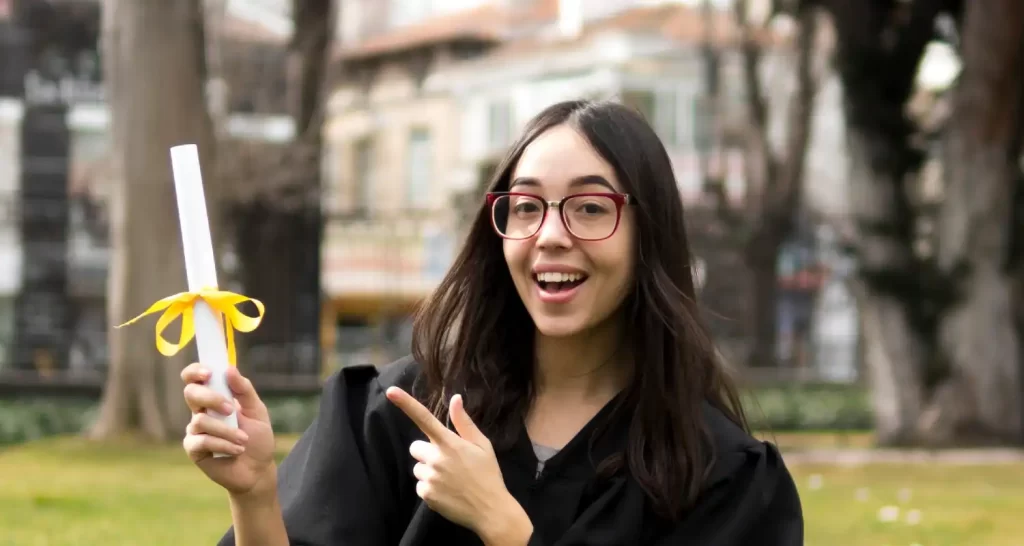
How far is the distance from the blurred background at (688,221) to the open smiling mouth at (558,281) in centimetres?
49

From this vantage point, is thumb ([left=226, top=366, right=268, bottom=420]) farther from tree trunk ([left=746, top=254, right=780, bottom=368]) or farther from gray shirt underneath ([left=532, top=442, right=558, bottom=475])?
tree trunk ([left=746, top=254, right=780, bottom=368])

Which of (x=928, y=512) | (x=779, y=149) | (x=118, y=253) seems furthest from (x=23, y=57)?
(x=928, y=512)

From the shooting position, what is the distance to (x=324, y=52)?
1973 centimetres

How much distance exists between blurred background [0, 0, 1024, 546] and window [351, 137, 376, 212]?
354 centimetres

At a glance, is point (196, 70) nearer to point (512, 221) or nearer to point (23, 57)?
point (512, 221)

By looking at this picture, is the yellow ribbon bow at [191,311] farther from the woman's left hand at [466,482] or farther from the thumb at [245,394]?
the woman's left hand at [466,482]

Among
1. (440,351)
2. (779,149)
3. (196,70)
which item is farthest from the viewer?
(779,149)

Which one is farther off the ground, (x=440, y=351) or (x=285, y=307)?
(x=440, y=351)

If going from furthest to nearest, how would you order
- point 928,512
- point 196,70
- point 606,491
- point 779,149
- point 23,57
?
point 779,149, point 23,57, point 196,70, point 928,512, point 606,491

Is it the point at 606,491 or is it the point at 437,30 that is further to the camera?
the point at 437,30

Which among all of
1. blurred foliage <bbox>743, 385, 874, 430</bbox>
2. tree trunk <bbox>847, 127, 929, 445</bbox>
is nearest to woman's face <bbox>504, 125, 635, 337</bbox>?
tree trunk <bbox>847, 127, 929, 445</bbox>

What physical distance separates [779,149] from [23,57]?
523 inches

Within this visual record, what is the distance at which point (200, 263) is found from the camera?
2.31 meters

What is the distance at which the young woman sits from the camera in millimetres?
2793
